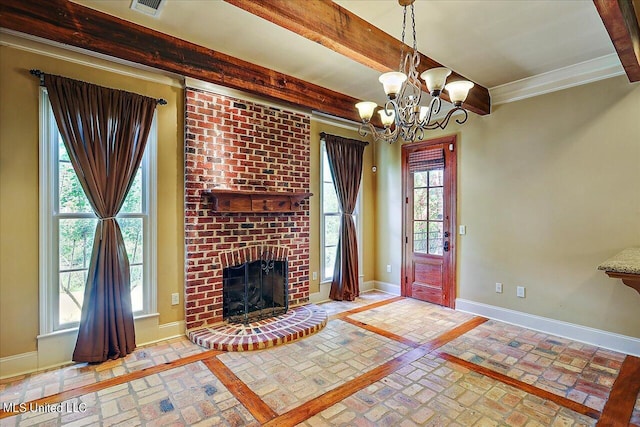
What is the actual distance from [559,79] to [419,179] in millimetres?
2008

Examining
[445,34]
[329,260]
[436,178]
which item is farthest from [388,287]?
[445,34]

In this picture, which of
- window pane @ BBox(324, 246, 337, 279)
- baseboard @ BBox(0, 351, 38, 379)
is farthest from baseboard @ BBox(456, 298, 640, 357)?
baseboard @ BBox(0, 351, 38, 379)

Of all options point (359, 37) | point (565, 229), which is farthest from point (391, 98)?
point (565, 229)

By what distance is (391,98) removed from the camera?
2295 millimetres

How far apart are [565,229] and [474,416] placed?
2409 mm

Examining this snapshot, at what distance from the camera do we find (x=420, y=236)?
15.9 ft

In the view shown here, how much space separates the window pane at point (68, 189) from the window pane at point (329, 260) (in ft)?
9.87

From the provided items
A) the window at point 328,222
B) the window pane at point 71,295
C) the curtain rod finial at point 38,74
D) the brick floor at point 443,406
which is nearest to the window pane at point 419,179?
the window at point 328,222

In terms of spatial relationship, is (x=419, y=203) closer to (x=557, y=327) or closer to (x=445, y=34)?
(x=557, y=327)

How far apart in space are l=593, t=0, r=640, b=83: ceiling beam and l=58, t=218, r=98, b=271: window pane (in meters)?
4.24

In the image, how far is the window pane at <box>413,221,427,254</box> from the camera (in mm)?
4769

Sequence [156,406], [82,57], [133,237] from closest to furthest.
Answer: [156,406], [82,57], [133,237]

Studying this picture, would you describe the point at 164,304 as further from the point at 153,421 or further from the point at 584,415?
the point at 584,415

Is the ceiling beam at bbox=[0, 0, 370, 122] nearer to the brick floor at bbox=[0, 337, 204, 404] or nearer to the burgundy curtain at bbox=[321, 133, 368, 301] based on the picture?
the burgundy curtain at bbox=[321, 133, 368, 301]
